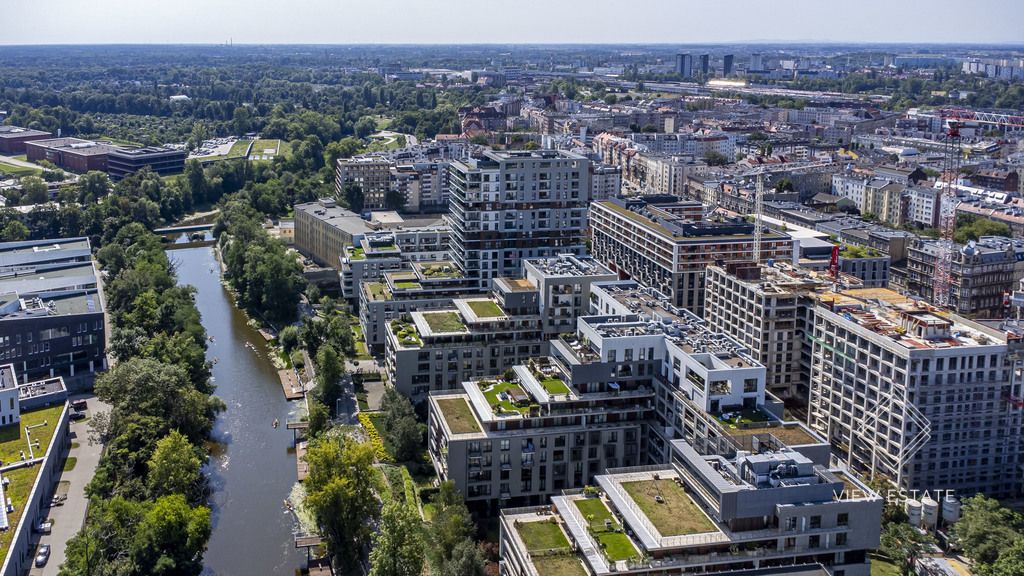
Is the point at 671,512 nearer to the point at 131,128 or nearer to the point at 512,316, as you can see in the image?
the point at 512,316

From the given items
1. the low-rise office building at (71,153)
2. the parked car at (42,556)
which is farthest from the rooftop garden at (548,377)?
the low-rise office building at (71,153)

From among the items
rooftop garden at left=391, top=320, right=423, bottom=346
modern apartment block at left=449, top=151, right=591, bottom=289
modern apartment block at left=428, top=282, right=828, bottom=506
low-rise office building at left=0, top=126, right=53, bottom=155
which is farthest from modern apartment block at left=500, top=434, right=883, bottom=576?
low-rise office building at left=0, top=126, right=53, bottom=155

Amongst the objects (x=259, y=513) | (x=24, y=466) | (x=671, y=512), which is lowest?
(x=259, y=513)

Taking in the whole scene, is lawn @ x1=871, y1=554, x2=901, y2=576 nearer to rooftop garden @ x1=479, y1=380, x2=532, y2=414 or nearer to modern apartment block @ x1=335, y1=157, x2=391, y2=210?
rooftop garden @ x1=479, y1=380, x2=532, y2=414

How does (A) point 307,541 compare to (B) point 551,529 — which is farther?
(A) point 307,541

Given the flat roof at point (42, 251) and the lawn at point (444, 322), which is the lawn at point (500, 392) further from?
the flat roof at point (42, 251)

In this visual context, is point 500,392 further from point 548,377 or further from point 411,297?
point 411,297

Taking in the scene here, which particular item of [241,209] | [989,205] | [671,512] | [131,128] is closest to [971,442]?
[671,512]
